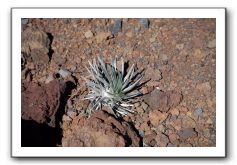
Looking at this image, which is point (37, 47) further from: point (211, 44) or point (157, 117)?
point (211, 44)

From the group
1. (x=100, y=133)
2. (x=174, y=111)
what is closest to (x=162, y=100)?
(x=174, y=111)

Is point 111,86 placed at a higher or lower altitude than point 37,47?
lower

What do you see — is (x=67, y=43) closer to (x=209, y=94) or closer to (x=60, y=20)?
(x=60, y=20)

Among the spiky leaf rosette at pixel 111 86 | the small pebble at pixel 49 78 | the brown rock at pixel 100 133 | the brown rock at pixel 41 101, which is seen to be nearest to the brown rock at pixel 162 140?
the brown rock at pixel 100 133

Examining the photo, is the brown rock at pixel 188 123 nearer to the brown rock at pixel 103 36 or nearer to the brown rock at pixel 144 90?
the brown rock at pixel 144 90

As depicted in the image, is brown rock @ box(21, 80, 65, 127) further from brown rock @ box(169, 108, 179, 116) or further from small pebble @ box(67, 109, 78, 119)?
brown rock @ box(169, 108, 179, 116)

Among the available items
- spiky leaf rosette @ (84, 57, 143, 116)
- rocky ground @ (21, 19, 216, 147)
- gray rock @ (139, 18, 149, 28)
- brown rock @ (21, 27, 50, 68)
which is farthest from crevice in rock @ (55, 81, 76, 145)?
gray rock @ (139, 18, 149, 28)

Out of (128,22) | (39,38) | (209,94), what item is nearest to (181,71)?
(209,94)
